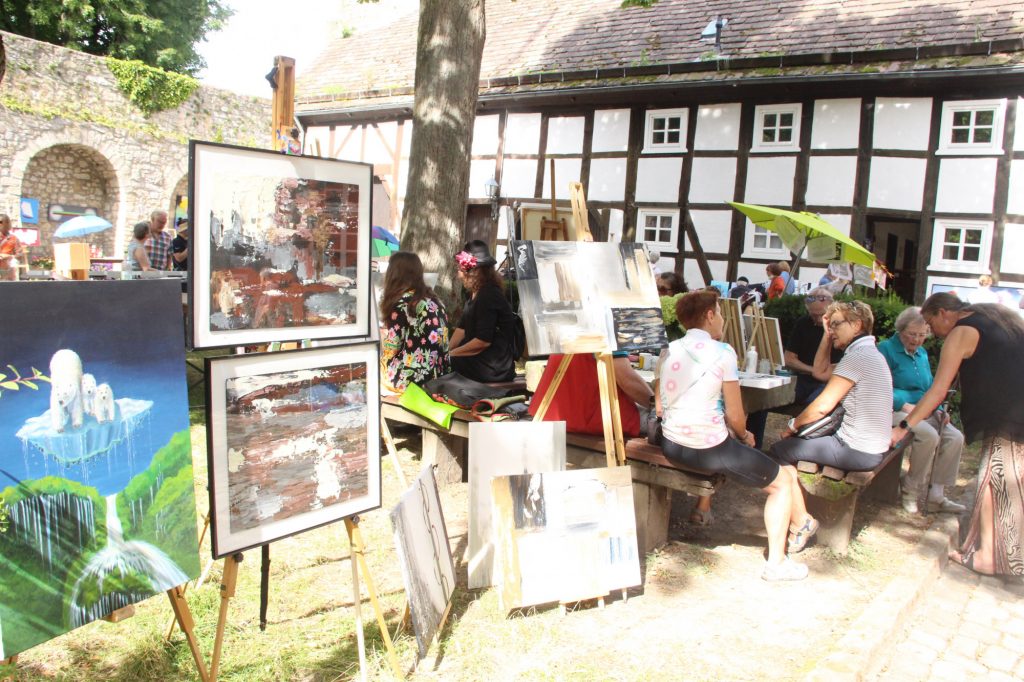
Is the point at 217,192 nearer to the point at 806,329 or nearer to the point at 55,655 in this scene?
the point at 55,655

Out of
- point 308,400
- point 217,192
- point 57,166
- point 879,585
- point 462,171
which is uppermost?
point 57,166

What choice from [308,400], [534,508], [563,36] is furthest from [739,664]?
[563,36]

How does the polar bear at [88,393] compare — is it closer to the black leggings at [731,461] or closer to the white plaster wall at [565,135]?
the black leggings at [731,461]

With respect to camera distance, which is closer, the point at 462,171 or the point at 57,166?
the point at 462,171

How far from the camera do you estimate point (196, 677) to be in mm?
2572

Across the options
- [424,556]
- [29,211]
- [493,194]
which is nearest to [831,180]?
[493,194]

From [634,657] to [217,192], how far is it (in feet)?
7.34

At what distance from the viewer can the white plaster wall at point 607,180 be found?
13.7 m

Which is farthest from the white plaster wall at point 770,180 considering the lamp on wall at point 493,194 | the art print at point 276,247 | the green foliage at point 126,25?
the green foliage at point 126,25

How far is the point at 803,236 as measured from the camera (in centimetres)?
864

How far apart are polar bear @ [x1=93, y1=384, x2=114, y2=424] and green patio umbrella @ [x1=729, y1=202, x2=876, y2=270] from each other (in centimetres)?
700

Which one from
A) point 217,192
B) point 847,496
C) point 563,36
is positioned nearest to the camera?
point 217,192

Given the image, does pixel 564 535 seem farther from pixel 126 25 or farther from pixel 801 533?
pixel 126 25

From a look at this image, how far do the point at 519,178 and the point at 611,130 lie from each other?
2.07 meters
